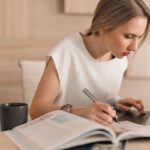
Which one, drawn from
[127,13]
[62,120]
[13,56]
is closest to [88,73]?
[127,13]

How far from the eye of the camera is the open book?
→ 32.2 inches

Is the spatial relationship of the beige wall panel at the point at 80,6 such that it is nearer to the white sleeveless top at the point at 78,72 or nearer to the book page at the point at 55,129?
the white sleeveless top at the point at 78,72

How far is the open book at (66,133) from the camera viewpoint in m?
0.82

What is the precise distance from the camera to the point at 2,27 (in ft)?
7.80

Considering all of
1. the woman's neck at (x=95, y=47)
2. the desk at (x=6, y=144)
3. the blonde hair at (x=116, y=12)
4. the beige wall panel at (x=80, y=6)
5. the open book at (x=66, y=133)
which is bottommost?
the desk at (x=6, y=144)

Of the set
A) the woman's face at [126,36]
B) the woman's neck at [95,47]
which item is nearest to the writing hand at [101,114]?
the woman's face at [126,36]

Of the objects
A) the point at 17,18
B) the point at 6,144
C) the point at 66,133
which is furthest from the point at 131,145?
the point at 17,18

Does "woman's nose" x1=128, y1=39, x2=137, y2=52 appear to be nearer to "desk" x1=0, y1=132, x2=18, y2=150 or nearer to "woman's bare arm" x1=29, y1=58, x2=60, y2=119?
"woman's bare arm" x1=29, y1=58, x2=60, y2=119

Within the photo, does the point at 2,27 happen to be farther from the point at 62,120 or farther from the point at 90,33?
the point at 62,120

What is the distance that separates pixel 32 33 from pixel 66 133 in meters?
1.63

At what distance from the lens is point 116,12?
1372mm

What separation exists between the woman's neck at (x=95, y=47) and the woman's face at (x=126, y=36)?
0.21ft

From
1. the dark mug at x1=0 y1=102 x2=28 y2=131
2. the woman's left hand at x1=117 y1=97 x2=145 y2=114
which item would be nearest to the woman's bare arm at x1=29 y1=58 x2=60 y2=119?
the dark mug at x1=0 y1=102 x2=28 y2=131

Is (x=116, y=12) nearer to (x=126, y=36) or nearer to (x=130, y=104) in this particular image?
(x=126, y=36)
